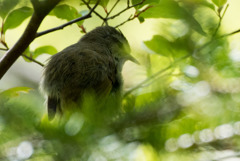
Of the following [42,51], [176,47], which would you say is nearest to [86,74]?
[42,51]

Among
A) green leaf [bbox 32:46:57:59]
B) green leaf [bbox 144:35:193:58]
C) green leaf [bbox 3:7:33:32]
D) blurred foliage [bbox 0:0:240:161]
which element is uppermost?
green leaf [bbox 3:7:33:32]

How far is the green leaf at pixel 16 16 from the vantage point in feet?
7.50

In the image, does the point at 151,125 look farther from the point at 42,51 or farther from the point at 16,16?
the point at 42,51

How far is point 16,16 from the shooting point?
2.30m

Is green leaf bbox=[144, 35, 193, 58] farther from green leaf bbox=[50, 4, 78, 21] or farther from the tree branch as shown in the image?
green leaf bbox=[50, 4, 78, 21]

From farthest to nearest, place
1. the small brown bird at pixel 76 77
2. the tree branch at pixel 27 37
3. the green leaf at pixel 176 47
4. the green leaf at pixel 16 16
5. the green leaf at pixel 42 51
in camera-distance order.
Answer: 1. the green leaf at pixel 42 51
2. the green leaf at pixel 16 16
3. the small brown bird at pixel 76 77
4. the tree branch at pixel 27 37
5. the green leaf at pixel 176 47

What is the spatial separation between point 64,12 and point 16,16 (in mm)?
327

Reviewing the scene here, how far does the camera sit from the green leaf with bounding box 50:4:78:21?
2.37 meters

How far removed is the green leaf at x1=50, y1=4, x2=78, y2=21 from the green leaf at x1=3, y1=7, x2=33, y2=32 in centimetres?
18

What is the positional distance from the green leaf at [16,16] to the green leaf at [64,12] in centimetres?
18

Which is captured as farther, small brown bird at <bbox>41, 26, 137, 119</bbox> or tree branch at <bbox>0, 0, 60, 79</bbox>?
small brown bird at <bbox>41, 26, 137, 119</bbox>

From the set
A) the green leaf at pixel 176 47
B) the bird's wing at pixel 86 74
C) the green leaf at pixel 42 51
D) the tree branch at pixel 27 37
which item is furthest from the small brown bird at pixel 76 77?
the green leaf at pixel 176 47

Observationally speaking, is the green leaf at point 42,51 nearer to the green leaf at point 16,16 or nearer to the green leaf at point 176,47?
the green leaf at point 16,16

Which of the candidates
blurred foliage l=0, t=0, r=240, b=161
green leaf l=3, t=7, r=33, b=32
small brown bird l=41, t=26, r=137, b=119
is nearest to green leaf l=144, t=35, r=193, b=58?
blurred foliage l=0, t=0, r=240, b=161
